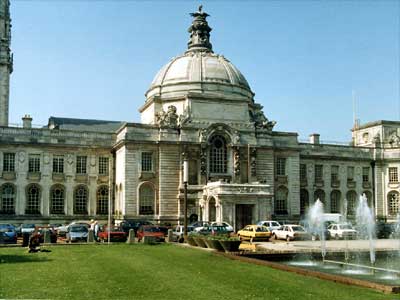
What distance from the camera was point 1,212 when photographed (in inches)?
2361

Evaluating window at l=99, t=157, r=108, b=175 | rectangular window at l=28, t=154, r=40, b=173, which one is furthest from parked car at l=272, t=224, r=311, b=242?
rectangular window at l=28, t=154, r=40, b=173

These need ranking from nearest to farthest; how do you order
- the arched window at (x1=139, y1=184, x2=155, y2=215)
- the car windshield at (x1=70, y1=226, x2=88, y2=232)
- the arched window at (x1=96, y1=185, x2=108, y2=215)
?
the car windshield at (x1=70, y1=226, x2=88, y2=232) < the arched window at (x1=139, y1=184, x2=155, y2=215) < the arched window at (x1=96, y1=185, x2=108, y2=215)

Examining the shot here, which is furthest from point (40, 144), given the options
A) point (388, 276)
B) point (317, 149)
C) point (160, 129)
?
point (388, 276)

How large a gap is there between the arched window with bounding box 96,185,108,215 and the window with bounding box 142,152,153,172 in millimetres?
6562

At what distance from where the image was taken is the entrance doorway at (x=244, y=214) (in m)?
58.0

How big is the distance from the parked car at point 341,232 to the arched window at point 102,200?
26.1m

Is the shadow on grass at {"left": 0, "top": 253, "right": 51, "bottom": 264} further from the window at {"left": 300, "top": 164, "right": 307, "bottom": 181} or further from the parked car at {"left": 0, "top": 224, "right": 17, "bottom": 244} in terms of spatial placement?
the window at {"left": 300, "top": 164, "right": 307, "bottom": 181}

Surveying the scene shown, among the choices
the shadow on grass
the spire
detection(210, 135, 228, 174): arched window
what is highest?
the spire

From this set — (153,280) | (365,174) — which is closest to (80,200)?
(365,174)

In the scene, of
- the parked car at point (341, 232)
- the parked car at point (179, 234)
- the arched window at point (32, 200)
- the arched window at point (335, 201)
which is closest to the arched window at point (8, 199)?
the arched window at point (32, 200)

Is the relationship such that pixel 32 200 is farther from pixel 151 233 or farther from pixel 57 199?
pixel 151 233

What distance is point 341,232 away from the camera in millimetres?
49281

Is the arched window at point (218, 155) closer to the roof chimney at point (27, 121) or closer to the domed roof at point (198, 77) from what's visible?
the domed roof at point (198, 77)

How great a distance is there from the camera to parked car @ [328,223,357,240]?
161ft
